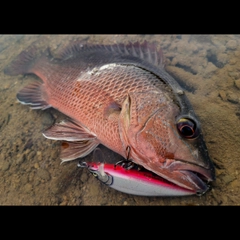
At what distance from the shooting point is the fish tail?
14.4ft

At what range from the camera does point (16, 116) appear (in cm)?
384

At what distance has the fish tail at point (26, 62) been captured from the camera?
4.40 m

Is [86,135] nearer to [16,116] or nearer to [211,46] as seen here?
[16,116]

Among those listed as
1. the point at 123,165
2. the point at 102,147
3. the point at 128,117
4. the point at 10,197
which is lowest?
the point at 10,197

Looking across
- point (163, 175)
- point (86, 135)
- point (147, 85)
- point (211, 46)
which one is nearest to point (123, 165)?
point (163, 175)

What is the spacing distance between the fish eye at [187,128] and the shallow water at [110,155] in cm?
73

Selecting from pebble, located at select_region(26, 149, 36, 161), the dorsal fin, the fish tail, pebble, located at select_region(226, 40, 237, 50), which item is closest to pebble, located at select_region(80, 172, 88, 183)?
pebble, located at select_region(26, 149, 36, 161)

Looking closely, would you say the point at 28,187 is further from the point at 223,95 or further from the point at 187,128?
the point at 223,95

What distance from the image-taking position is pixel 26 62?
4.66 meters

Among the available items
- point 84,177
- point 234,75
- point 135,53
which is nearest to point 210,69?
point 234,75

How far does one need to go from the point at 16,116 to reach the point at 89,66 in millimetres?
1562

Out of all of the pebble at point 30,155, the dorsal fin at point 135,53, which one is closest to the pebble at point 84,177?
the pebble at point 30,155

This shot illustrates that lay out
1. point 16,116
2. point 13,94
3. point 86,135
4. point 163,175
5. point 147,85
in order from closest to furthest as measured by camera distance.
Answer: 1. point 163,175
2. point 147,85
3. point 86,135
4. point 16,116
5. point 13,94

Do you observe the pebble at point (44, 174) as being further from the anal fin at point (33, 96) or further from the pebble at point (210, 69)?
the pebble at point (210, 69)
